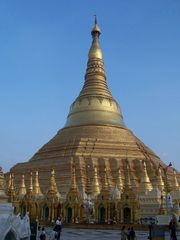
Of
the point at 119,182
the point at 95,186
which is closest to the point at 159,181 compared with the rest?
the point at 119,182

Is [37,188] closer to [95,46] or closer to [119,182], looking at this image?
[119,182]

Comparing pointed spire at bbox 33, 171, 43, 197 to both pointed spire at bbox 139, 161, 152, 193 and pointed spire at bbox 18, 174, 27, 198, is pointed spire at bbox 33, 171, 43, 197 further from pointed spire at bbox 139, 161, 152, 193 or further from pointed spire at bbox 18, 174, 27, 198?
pointed spire at bbox 139, 161, 152, 193

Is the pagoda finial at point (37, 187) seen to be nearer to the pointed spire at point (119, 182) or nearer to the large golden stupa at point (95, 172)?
the large golden stupa at point (95, 172)

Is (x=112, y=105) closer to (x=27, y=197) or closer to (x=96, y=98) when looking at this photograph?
(x=96, y=98)

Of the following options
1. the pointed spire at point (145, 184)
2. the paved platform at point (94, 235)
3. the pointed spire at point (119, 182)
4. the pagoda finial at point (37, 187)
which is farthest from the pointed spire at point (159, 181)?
the paved platform at point (94, 235)

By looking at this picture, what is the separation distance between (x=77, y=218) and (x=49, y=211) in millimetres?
3982

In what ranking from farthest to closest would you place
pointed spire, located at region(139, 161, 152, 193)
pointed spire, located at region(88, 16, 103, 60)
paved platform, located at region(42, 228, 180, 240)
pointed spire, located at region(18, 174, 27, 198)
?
1. pointed spire, located at region(88, 16, 103, 60)
2. pointed spire, located at region(18, 174, 27, 198)
3. pointed spire, located at region(139, 161, 152, 193)
4. paved platform, located at region(42, 228, 180, 240)

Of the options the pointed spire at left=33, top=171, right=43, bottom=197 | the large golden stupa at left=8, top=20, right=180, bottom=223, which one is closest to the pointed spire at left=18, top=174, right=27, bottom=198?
the large golden stupa at left=8, top=20, right=180, bottom=223

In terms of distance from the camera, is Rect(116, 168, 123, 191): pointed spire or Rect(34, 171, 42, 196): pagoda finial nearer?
Rect(116, 168, 123, 191): pointed spire

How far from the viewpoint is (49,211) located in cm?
4131

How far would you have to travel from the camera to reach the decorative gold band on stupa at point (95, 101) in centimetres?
5525

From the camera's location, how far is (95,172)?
44062 mm

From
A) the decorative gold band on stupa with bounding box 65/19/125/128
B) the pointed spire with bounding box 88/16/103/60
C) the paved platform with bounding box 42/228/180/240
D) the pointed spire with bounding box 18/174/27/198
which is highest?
the pointed spire with bounding box 88/16/103/60

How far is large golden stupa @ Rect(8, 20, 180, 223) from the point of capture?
38.8m
